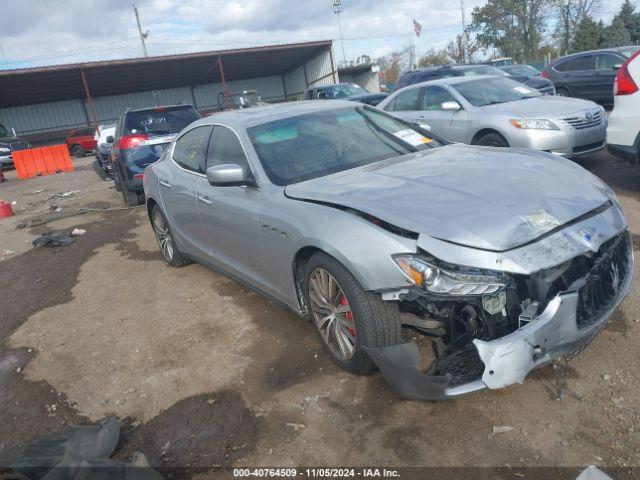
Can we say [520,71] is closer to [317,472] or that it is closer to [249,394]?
[249,394]

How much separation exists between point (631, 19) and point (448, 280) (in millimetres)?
51556

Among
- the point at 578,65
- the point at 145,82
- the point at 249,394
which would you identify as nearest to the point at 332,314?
the point at 249,394

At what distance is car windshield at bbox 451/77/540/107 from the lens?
7.87 meters

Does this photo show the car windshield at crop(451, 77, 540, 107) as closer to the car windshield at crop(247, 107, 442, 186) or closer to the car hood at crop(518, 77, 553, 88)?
the car windshield at crop(247, 107, 442, 186)

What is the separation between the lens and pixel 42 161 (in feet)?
64.4

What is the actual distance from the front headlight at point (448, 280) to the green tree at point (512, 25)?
52.0 m

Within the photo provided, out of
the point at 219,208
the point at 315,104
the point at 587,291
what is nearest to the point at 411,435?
the point at 587,291

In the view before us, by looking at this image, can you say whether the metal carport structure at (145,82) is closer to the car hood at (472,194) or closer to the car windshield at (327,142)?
the car windshield at (327,142)

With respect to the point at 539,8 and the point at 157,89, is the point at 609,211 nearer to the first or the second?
the point at 157,89

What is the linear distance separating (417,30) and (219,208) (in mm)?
35600

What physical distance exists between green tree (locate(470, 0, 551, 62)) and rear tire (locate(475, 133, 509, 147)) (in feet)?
153

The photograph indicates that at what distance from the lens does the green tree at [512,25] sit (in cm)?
4718

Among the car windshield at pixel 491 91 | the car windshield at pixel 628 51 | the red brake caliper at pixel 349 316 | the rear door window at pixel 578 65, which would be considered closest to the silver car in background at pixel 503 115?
the car windshield at pixel 491 91

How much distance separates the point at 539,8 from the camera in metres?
46.7
